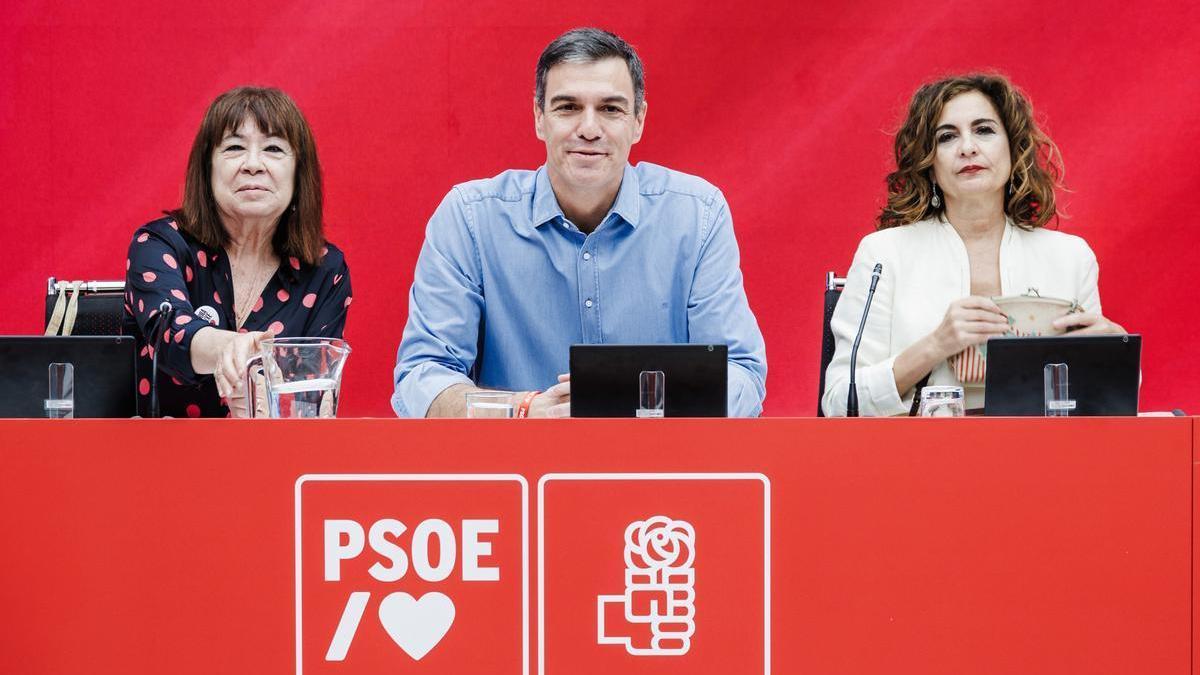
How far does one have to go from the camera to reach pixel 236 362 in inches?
58.7

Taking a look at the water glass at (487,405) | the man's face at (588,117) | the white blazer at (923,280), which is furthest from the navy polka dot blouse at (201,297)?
the white blazer at (923,280)

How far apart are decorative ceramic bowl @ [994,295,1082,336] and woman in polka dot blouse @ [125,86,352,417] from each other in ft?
A: 4.02

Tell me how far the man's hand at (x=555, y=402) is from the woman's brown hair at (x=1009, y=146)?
1.04m

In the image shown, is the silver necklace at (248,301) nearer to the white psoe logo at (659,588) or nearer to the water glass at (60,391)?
the water glass at (60,391)

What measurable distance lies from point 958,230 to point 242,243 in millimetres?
1423

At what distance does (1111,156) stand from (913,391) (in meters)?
1.23

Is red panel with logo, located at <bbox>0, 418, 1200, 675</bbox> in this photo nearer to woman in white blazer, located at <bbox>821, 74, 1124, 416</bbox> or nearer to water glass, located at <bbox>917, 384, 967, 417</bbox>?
water glass, located at <bbox>917, 384, 967, 417</bbox>

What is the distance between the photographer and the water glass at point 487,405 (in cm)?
148

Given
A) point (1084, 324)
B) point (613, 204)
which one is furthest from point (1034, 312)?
point (613, 204)

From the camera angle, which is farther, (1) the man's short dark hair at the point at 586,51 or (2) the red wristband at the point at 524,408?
(1) the man's short dark hair at the point at 586,51

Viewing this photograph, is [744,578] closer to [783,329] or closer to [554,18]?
[783,329]

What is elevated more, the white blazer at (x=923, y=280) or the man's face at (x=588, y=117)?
the man's face at (x=588, y=117)

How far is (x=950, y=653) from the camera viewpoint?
1.27 m

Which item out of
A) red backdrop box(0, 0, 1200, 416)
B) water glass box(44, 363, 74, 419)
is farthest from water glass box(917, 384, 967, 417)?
red backdrop box(0, 0, 1200, 416)
